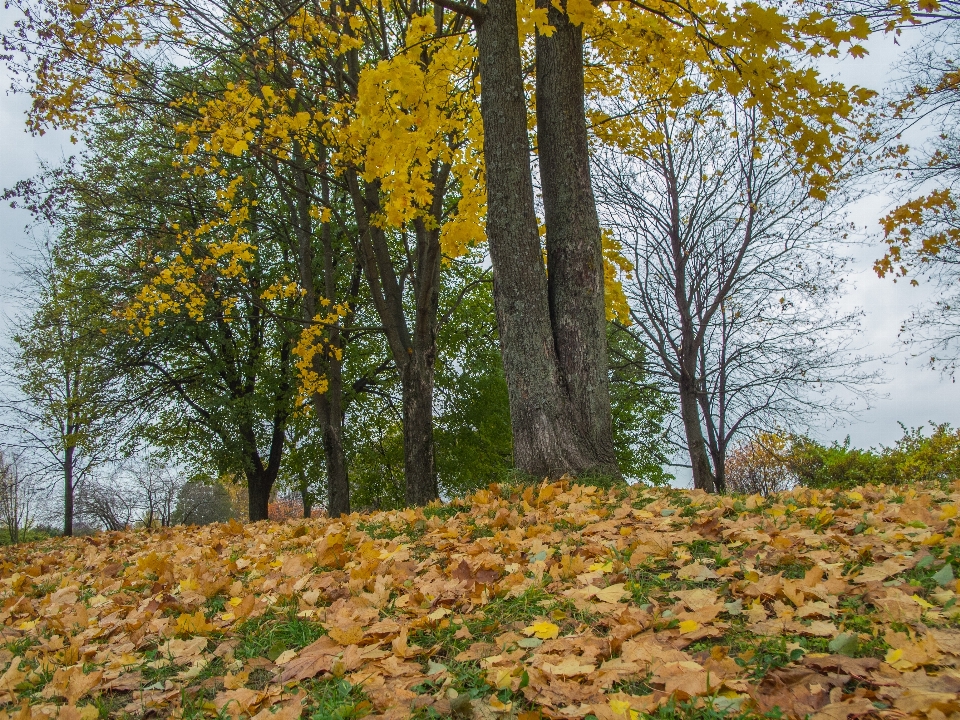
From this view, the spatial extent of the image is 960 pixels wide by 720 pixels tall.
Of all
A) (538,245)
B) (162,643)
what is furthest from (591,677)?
(538,245)

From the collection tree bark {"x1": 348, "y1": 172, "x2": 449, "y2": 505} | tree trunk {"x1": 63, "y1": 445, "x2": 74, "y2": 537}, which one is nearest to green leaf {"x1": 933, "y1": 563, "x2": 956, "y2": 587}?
tree bark {"x1": 348, "y1": 172, "x2": 449, "y2": 505}

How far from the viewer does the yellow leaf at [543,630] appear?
2.58 m

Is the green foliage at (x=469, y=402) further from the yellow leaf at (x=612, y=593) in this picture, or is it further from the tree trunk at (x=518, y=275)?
the yellow leaf at (x=612, y=593)

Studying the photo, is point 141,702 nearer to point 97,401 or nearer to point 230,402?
point 230,402

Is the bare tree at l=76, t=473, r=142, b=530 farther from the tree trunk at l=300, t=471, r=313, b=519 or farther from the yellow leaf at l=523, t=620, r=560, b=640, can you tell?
the yellow leaf at l=523, t=620, r=560, b=640

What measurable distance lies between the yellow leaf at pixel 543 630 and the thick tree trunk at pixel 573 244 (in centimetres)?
311

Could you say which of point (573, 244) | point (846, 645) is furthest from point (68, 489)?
point (846, 645)

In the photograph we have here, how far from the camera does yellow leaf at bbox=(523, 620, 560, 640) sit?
101 inches

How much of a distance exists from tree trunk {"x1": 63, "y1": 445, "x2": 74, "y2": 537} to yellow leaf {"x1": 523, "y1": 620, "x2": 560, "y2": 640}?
1860 centimetres

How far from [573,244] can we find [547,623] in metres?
3.91

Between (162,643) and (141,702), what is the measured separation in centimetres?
62

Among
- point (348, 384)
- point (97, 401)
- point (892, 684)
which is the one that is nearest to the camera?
point (892, 684)

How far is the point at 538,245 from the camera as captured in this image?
5.89 meters

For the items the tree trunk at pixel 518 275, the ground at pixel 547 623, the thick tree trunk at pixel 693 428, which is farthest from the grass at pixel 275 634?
the thick tree trunk at pixel 693 428
